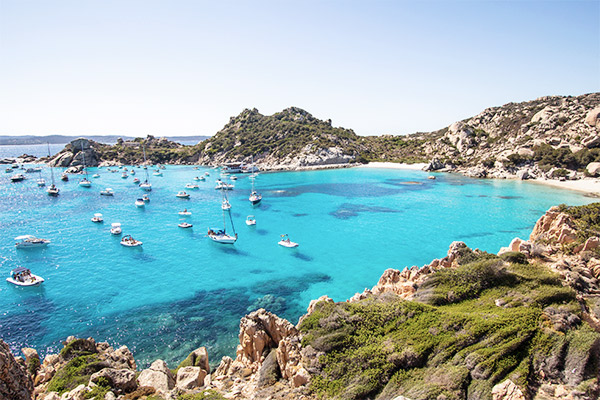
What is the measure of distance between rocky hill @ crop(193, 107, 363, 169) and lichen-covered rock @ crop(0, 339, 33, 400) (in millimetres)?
126344

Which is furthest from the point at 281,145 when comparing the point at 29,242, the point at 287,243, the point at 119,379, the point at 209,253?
the point at 119,379

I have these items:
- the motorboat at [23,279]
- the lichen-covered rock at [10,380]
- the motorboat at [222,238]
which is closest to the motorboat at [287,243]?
the motorboat at [222,238]

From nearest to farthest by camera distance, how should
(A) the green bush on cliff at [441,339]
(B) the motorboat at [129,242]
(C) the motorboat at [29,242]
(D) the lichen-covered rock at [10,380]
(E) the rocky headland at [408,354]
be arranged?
(D) the lichen-covered rock at [10,380] < (E) the rocky headland at [408,354] < (A) the green bush on cliff at [441,339] < (C) the motorboat at [29,242] < (B) the motorboat at [129,242]

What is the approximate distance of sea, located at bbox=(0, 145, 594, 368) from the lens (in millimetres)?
26484

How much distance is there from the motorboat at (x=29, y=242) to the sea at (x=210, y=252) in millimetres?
923

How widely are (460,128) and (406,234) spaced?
107 metres

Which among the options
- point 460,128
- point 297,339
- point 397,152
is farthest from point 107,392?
point 397,152

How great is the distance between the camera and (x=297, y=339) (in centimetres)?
1653

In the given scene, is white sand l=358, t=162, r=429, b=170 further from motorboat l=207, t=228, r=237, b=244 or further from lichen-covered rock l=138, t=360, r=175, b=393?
lichen-covered rock l=138, t=360, r=175, b=393

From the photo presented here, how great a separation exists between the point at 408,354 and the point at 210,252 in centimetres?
3470

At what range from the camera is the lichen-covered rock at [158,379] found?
51.2 ft

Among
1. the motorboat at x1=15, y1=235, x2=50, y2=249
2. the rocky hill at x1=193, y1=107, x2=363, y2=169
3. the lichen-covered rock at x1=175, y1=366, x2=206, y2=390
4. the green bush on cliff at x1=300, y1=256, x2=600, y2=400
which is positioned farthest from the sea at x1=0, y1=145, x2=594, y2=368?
the rocky hill at x1=193, y1=107, x2=363, y2=169

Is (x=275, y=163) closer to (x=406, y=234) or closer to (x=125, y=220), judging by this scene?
(x=125, y=220)

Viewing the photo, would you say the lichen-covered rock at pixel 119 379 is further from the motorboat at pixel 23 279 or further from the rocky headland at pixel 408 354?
the motorboat at pixel 23 279
